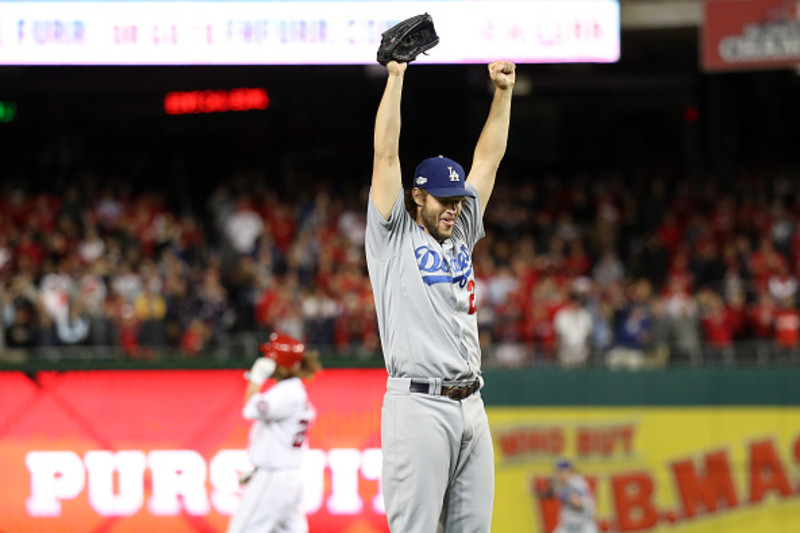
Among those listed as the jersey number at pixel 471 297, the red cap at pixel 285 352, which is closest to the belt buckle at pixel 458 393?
the jersey number at pixel 471 297

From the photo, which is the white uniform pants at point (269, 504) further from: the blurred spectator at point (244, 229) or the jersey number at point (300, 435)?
the blurred spectator at point (244, 229)

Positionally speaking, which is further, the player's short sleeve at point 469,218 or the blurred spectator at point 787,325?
the blurred spectator at point 787,325

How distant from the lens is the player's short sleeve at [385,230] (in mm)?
4055

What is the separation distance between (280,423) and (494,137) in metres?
3.20

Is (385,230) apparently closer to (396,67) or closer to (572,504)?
(396,67)

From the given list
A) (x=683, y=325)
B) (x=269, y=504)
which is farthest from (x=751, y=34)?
(x=269, y=504)

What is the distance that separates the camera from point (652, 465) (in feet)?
35.9

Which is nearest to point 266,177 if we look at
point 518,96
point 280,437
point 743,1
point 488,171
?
point 518,96

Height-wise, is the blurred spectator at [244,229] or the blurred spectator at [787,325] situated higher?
the blurred spectator at [244,229]

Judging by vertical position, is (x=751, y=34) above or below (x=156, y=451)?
above

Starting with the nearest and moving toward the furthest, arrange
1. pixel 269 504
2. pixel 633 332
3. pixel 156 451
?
pixel 269 504 → pixel 156 451 → pixel 633 332

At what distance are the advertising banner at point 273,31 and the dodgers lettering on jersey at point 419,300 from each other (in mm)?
8245

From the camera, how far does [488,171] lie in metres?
4.43

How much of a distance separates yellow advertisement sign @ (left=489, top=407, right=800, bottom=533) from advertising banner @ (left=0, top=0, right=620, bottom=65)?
12.3 ft
